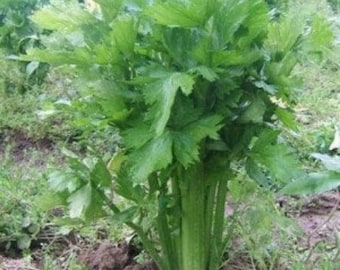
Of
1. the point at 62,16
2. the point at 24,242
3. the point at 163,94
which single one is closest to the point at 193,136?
the point at 163,94

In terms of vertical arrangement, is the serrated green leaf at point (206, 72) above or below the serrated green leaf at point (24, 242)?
above

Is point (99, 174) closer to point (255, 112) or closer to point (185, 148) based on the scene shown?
point (185, 148)

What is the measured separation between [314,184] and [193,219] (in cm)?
34

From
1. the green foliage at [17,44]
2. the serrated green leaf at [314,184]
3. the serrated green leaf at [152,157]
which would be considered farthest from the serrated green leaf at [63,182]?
the green foliage at [17,44]

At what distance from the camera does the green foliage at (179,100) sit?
1.67m

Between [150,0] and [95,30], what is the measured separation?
165 millimetres

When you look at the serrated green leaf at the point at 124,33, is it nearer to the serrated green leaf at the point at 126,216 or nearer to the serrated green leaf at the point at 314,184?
the serrated green leaf at the point at 126,216

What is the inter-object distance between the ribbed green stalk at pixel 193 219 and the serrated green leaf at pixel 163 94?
0.29 metres

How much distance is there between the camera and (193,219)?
75.4 inches

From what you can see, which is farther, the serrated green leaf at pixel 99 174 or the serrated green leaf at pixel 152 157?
the serrated green leaf at pixel 99 174

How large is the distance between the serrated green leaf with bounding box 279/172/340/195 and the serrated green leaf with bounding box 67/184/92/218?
52cm

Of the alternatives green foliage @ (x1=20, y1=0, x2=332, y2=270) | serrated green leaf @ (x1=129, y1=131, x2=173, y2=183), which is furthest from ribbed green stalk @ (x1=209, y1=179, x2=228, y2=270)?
serrated green leaf @ (x1=129, y1=131, x2=173, y2=183)

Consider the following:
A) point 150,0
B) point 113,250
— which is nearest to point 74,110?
point 150,0

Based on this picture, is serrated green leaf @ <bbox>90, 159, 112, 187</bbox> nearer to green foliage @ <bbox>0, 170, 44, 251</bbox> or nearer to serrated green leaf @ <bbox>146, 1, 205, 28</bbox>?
serrated green leaf @ <bbox>146, 1, 205, 28</bbox>
